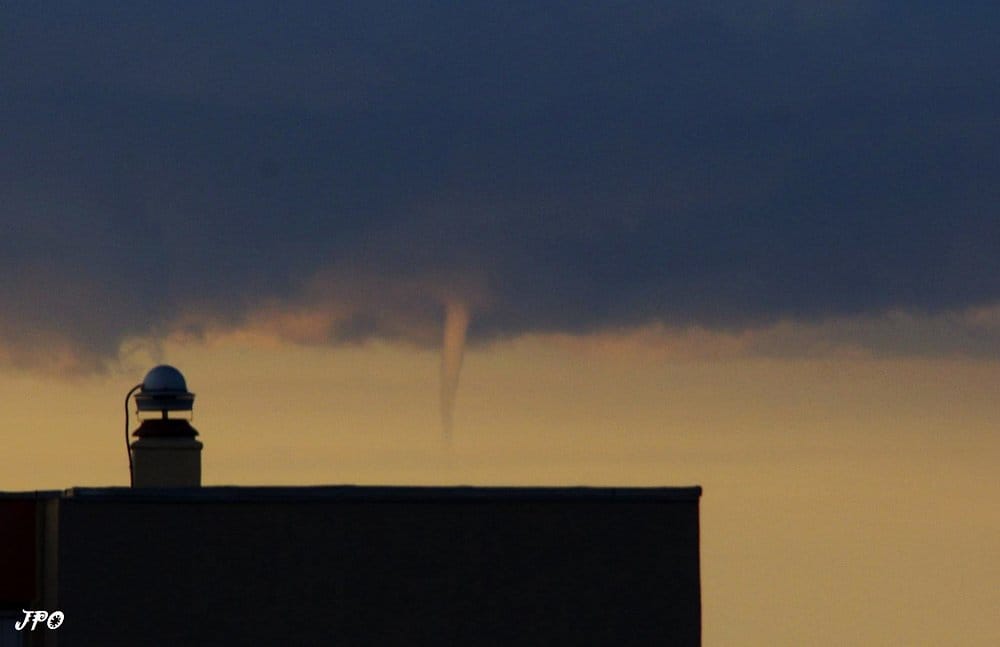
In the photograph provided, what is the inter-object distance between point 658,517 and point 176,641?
31.2ft

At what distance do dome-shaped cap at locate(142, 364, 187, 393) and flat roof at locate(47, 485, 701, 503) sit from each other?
634cm

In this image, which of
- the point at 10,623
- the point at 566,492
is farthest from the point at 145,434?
the point at 566,492

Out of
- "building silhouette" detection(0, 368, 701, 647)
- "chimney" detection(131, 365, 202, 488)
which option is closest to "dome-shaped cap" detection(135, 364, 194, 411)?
"chimney" detection(131, 365, 202, 488)

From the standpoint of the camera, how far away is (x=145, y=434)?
49.0 metres

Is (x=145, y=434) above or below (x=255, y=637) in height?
above

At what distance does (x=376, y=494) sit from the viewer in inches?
1689

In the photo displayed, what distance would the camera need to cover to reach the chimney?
159ft

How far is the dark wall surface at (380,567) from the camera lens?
41.7 meters

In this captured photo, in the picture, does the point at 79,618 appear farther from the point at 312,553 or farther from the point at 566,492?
the point at 566,492

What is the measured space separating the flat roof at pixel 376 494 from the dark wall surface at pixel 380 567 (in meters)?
0.03

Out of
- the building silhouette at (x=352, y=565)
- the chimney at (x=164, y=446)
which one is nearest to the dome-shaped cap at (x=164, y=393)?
the chimney at (x=164, y=446)

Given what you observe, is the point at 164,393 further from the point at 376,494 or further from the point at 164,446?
the point at 376,494

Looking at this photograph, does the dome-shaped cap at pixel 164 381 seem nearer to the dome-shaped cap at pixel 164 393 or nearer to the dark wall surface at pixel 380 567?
the dome-shaped cap at pixel 164 393

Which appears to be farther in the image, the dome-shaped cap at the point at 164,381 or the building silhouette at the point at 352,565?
the dome-shaped cap at the point at 164,381
